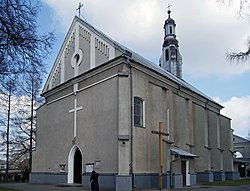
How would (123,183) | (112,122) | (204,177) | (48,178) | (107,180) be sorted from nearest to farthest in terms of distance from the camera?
(123,183)
(107,180)
(112,122)
(48,178)
(204,177)

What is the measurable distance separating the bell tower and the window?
74.2ft

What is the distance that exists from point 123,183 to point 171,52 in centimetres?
2912

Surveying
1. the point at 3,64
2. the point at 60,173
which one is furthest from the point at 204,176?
the point at 3,64

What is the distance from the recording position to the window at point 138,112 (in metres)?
23.9

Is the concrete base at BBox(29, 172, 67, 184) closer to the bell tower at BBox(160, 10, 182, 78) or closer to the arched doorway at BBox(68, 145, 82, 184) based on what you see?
the arched doorway at BBox(68, 145, 82, 184)

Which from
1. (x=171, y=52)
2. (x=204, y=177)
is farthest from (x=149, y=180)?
(x=171, y=52)

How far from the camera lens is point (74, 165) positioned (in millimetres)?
26797

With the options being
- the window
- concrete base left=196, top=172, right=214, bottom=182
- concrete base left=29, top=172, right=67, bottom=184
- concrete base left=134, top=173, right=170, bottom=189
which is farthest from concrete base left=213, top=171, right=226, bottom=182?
concrete base left=29, top=172, right=67, bottom=184

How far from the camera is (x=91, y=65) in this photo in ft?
84.9

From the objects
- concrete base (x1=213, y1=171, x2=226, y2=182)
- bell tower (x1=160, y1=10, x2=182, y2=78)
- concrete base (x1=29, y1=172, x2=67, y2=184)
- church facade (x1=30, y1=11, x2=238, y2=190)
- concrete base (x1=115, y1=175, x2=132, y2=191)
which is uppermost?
bell tower (x1=160, y1=10, x2=182, y2=78)

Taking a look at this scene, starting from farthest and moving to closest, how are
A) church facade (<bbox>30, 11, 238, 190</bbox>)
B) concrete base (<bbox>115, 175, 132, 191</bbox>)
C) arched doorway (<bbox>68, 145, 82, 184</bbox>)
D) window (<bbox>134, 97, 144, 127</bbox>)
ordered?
arched doorway (<bbox>68, 145, 82, 184</bbox>) → window (<bbox>134, 97, 144, 127</bbox>) → church facade (<bbox>30, 11, 238, 190</bbox>) → concrete base (<bbox>115, 175, 132, 191</bbox>)

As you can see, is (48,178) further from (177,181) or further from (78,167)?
(177,181)

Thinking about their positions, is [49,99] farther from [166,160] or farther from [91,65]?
[166,160]

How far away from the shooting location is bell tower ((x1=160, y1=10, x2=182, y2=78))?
46188mm
